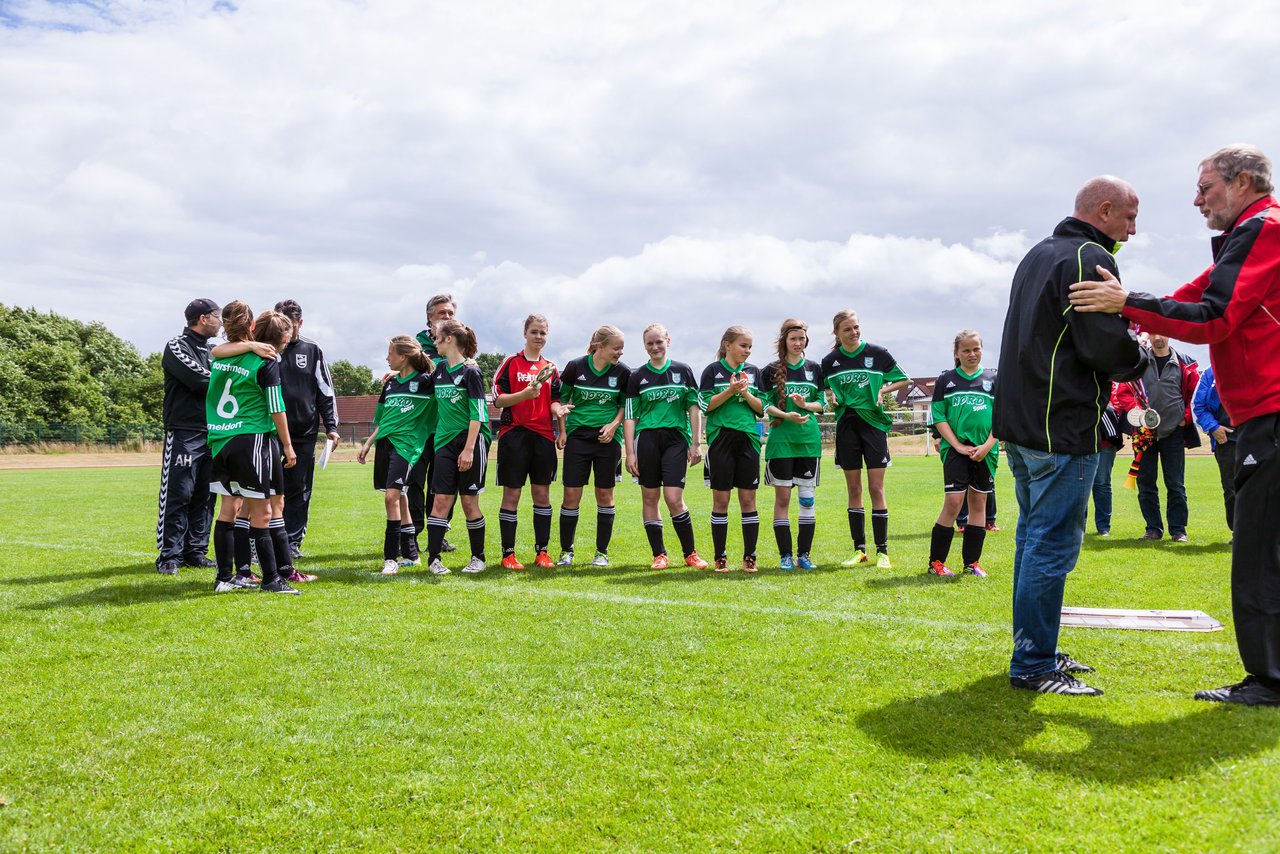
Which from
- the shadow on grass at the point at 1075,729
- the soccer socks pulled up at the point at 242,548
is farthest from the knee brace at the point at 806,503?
the soccer socks pulled up at the point at 242,548

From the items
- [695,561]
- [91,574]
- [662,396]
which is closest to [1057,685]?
[695,561]

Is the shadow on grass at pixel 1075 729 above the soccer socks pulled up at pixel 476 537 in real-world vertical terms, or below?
below

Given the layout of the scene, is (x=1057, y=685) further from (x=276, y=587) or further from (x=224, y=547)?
(x=224, y=547)

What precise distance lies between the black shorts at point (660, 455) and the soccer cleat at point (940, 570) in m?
2.30

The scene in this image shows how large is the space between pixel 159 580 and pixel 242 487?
1.36 metres

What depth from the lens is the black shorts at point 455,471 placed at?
7.40m

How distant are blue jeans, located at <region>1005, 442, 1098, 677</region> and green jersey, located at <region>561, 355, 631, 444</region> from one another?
14.9 ft

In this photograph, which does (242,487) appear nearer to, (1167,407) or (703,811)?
(703,811)

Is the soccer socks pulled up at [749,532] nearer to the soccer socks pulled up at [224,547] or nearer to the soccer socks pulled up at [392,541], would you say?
the soccer socks pulled up at [392,541]

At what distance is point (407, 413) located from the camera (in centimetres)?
755

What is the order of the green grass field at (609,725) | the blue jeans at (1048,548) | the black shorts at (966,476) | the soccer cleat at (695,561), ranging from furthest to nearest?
the soccer cleat at (695,561), the black shorts at (966,476), the blue jeans at (1048,548), the green grass field at (609,725)

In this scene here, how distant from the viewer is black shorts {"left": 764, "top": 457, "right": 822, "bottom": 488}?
25.2 ft

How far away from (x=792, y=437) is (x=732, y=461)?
0.62m

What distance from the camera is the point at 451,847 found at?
8.13ft
